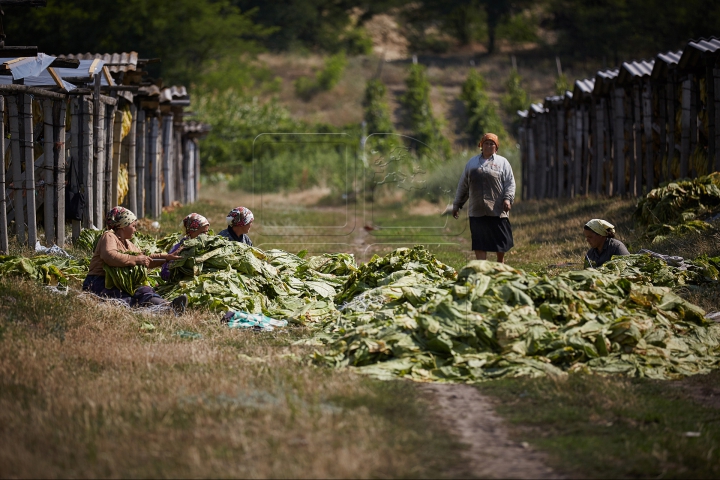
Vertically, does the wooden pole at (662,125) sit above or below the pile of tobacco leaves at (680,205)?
above

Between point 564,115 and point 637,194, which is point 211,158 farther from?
point 637,194

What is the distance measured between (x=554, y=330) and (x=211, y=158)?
114ft

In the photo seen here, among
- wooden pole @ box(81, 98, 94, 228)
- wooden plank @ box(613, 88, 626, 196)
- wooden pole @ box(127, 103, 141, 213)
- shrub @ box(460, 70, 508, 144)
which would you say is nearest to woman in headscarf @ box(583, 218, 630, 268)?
wooden pole @ box(81, 98, 94, 228)

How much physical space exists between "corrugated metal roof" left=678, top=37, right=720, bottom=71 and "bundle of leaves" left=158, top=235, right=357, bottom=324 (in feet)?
25.0

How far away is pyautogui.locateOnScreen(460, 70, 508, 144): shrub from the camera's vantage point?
4722cm

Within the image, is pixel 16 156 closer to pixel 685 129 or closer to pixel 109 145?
pixel 109 145

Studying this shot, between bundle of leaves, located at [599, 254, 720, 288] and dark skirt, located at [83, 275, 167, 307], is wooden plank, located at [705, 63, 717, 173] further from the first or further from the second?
dark skirt, located at [83, 275, 167, 307]

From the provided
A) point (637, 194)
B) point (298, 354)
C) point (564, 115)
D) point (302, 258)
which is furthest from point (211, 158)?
point (298, 354)

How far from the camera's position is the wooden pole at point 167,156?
2000cm

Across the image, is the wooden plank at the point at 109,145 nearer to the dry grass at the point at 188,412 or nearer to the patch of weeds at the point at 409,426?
the dry grass at the point at 188,412

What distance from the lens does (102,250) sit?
8.22m

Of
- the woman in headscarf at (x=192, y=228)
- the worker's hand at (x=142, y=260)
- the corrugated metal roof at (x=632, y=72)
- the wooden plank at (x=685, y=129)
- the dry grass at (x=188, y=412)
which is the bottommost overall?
the dry grass at (x=188, y=412)

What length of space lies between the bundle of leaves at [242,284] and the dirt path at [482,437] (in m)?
2.55

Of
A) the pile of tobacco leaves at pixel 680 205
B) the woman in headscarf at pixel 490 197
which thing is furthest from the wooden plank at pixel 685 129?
the woman in headscarf at pixel 490 197
